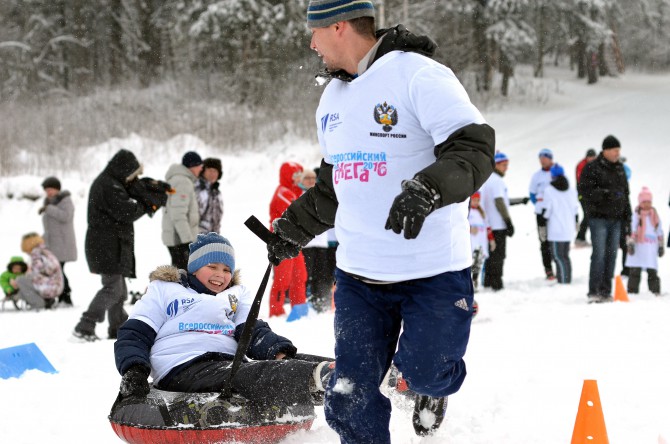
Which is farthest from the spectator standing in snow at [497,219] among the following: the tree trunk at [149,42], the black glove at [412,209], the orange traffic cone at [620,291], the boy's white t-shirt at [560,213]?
the tree trunk at [149,42]

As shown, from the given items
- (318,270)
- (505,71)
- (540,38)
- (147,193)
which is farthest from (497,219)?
(540,38)

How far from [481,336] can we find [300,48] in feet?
80.4

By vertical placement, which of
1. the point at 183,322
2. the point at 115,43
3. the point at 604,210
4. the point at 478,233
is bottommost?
the point at 478,233

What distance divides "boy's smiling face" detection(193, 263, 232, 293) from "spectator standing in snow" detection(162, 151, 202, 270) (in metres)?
4.45

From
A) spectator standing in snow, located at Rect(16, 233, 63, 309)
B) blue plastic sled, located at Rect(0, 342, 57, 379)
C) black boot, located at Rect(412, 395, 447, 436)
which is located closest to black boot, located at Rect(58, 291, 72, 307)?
spectator standing in snow, located at Rect(16, 233, 63, 309)

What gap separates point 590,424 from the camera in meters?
3.23

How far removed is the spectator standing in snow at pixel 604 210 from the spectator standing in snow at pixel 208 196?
422 centimetres

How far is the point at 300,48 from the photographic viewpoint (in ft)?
97.5

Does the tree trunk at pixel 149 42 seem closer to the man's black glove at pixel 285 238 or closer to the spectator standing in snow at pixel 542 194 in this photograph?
the spectator standing in snow at pixel 542 194

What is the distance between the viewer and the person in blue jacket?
12.3 ft

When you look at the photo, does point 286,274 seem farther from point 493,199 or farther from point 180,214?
point 493,199

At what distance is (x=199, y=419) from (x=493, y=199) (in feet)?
25.5

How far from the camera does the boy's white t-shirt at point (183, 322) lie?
4016 millimetres

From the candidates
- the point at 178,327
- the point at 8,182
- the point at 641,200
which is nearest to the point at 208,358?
the point at 178,327
